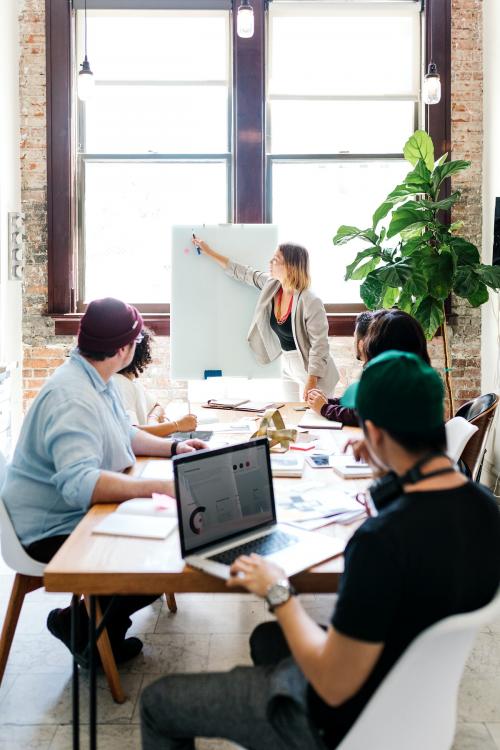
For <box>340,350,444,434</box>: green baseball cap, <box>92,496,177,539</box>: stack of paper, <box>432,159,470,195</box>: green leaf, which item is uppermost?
<box>432,159,470,195</box>: green leaf

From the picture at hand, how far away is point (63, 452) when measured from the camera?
204cm

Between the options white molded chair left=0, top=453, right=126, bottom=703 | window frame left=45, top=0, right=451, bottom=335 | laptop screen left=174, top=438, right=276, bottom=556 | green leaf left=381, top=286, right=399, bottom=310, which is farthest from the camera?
window frame left=45, top=0, right=451, bottom=335

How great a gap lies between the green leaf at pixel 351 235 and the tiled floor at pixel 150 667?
2431 mm

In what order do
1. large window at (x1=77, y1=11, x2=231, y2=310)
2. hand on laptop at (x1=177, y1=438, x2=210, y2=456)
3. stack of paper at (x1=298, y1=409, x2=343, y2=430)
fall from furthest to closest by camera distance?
large window at (x1=77, y1=11, x2=231, y2=310)
stack of paper at (x1=298, y1=409, x2=343, y2=430)
hand on laptop at (x1=177, y1=438, x2=210, y2=456)

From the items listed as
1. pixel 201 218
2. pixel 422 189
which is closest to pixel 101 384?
pixel 422 189

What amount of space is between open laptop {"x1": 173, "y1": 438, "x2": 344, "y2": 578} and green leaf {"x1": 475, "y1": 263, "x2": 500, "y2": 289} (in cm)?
300

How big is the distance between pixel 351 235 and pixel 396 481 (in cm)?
359

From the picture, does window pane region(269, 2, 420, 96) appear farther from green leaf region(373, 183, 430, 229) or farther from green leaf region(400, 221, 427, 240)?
green leaf region(400, 221, 427, 240)

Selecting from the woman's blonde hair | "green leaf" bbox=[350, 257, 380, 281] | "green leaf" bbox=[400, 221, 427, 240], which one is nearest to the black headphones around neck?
the woman's blonde hair

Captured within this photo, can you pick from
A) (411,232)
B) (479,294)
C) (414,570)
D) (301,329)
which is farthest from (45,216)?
(414,570)

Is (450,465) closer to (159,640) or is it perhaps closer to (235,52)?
(159,640)

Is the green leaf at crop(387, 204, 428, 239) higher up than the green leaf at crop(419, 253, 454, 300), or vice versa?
the green leaf at crop(387, 204, 428, 239)

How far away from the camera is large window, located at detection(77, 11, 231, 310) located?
17.3 ft

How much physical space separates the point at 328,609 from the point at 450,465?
193 centimetres
